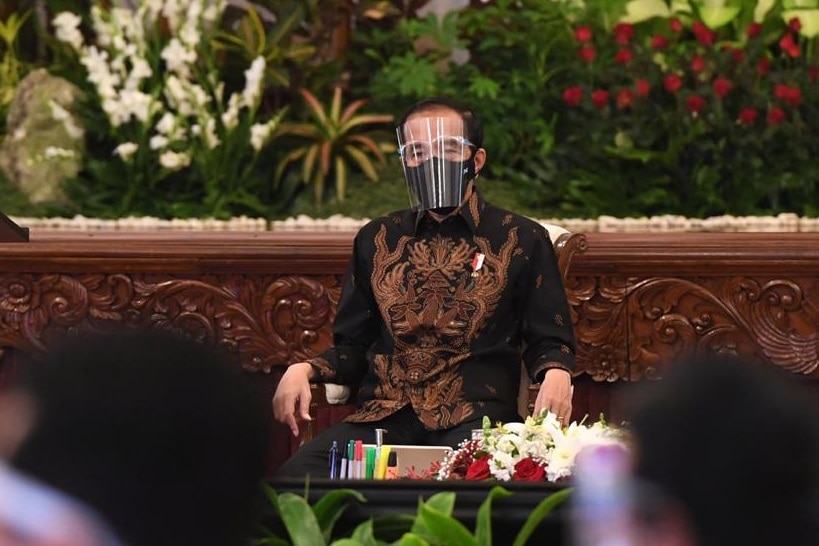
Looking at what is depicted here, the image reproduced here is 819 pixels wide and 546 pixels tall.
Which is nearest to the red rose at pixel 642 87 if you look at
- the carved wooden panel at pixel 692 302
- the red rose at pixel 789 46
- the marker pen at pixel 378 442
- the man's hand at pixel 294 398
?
the red rose at pixel 789 46

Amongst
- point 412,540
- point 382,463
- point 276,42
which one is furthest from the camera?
point 276,42

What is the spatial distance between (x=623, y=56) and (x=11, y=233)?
2536 mm

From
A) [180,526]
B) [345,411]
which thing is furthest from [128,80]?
[180,526]

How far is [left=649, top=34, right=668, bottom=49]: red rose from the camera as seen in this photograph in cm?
609

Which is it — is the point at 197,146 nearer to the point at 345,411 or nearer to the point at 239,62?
the point at 239,62

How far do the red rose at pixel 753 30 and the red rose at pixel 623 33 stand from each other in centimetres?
46

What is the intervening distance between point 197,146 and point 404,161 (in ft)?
9.13

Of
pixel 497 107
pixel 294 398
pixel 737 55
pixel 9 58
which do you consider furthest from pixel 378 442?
pixel 9 58

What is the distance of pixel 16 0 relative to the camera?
713cm

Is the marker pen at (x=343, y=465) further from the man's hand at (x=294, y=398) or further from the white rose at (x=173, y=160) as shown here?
the white rose at (x=173, y=160)

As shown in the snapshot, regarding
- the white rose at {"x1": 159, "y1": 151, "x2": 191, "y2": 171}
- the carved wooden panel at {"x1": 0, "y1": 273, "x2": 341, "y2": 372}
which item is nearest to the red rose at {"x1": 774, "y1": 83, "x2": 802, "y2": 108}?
the carved wooden panel at {"x1": 0, "y1": 273, "x2": 341, "y2": 372}

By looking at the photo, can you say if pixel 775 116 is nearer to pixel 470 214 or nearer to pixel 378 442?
pixel 470 214

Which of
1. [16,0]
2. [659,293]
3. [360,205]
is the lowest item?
[659,293]

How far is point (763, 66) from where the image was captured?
6.04 m
